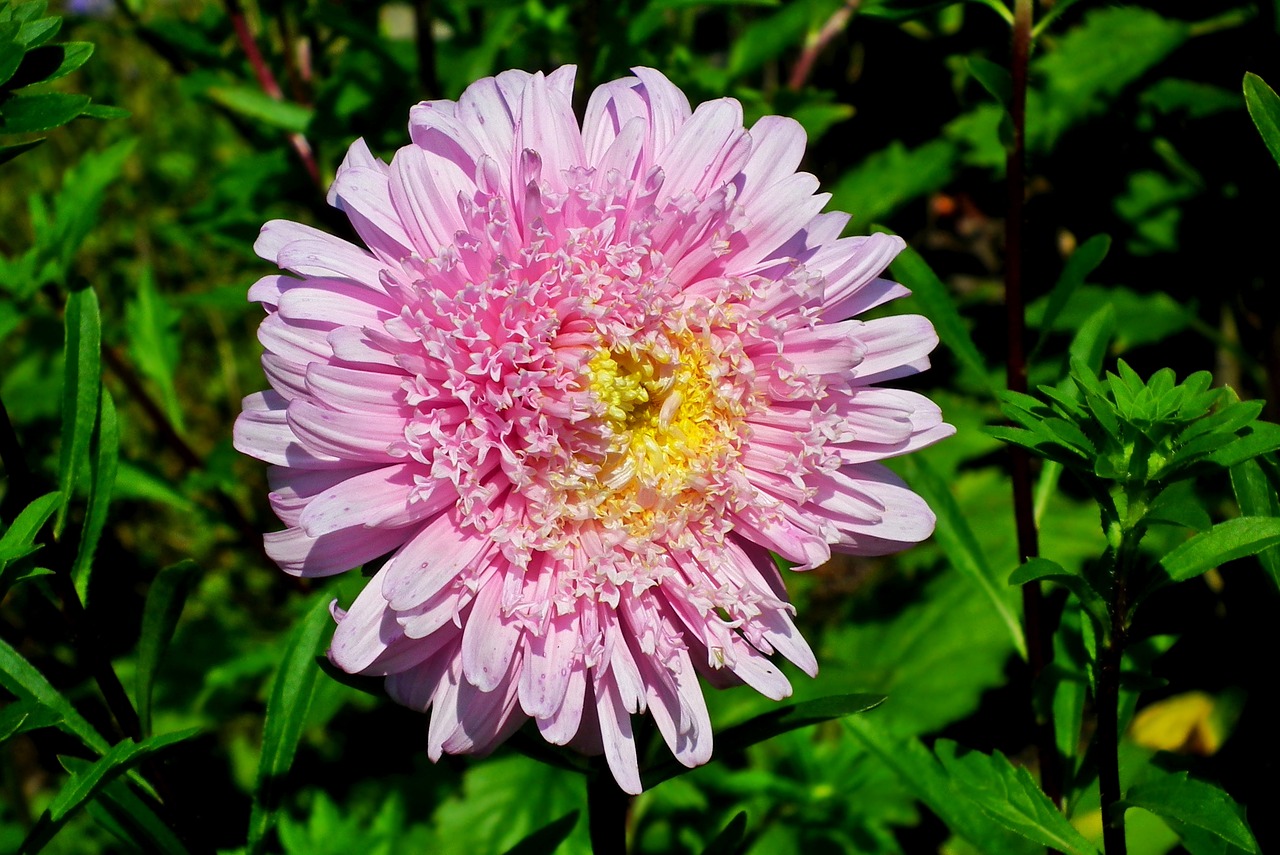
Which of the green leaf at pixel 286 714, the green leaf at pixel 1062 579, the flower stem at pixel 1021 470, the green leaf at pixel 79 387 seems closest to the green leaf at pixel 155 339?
the green leaf at pixel 79 387

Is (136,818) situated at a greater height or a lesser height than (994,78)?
lesser

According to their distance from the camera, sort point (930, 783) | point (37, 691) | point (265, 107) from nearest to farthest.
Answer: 1. point (37, 691)
2. point (930, 783)
3. point (265, 107)

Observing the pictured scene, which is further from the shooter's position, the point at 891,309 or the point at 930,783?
the point at 891,309

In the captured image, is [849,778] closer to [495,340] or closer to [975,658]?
[975,658]

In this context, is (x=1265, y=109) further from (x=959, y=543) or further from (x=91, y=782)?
(x=91, y=782)

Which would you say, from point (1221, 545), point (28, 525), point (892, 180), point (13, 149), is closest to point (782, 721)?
point (1221, 545)

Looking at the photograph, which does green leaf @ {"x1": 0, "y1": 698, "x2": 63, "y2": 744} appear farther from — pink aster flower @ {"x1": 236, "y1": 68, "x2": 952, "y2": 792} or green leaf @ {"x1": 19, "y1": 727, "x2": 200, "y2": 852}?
pink aster flower @ {"x1": 236, "y1": 68, "x2": 952, "y2": 792}

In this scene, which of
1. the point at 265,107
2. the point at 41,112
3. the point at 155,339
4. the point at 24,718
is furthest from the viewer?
the point at 155,339
